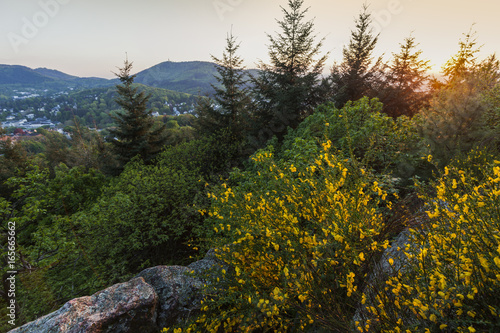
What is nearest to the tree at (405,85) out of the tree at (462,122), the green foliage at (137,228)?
the tree at (462,122)

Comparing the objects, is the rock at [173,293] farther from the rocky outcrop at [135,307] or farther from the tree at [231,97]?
the tree at [231,97]

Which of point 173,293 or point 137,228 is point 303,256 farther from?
point 137,228

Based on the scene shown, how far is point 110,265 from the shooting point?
7367 millimetres

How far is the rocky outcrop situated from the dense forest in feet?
3.01

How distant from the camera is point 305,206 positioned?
365 centimetres

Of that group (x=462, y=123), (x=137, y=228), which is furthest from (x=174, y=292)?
(x=462, y=123)

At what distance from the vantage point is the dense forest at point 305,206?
7.30ft

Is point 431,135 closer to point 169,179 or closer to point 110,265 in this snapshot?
point 169,179

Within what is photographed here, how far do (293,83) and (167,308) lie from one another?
1323 cm

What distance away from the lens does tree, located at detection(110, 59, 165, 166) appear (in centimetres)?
1642

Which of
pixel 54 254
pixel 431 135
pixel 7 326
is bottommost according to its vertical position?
pixel 7 326

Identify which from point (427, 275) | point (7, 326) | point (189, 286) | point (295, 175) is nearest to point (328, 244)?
point (427, 275)

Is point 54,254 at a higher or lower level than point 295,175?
lower

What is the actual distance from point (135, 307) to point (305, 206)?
4335 mm
